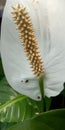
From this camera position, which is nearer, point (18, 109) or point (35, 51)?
point (35, 51)

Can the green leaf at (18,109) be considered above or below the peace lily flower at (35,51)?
below

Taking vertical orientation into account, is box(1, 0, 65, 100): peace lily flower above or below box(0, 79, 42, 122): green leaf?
above

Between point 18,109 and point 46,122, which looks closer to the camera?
point 46,122

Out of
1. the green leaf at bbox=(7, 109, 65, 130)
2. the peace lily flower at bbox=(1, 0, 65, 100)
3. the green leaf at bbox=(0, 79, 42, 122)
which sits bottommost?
the green leaf at bbox=(0, 79, 42, 122)

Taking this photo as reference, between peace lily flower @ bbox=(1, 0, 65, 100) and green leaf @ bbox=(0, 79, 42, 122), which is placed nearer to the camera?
peace lily flower @ bbox=(1, 0, 65, 100)

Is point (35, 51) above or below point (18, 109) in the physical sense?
above

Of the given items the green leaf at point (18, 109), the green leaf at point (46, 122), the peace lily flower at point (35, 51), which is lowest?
the green leaf at point (18, 109)

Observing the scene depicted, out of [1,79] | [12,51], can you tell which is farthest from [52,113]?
[1,79]
